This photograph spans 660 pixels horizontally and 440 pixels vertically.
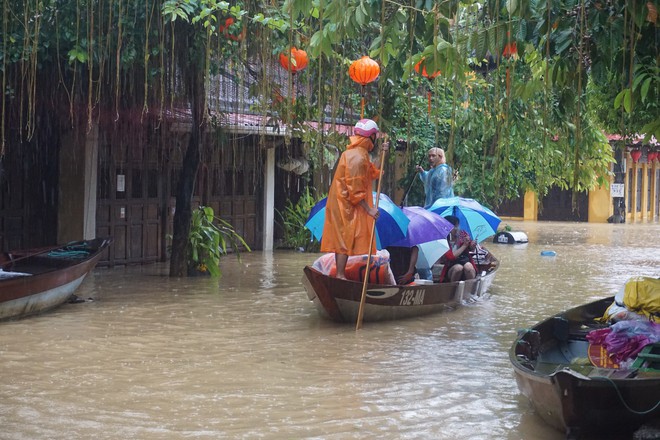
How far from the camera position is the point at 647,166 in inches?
1326

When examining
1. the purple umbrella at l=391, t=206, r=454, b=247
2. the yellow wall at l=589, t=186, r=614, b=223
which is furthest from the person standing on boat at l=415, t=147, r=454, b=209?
the yellow wall at l=589, t=186, r=614, b=223

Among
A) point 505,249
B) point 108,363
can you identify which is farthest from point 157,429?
point 505,249

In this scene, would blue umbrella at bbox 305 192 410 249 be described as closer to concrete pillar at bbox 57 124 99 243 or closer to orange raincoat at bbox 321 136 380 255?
orange raincoat at bbox 321 136 380 255

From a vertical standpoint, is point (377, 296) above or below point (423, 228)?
below

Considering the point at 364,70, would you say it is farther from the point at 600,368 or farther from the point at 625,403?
the point at 625,403

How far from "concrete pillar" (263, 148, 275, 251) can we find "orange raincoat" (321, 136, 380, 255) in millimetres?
8137

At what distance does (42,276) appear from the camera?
10.1 metres

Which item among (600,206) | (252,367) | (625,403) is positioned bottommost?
(252,367)

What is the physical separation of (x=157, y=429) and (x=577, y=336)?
3648 millimetres

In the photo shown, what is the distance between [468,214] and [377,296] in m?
2.83

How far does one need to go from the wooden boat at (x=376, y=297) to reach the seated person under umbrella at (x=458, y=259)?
44 centimetres

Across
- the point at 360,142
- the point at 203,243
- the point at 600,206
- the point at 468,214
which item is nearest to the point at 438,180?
the point at 468,214

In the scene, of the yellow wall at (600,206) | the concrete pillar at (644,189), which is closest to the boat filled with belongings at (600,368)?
the yellow wall at (600,206)

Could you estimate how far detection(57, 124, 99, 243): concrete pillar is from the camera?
46.2 feet
